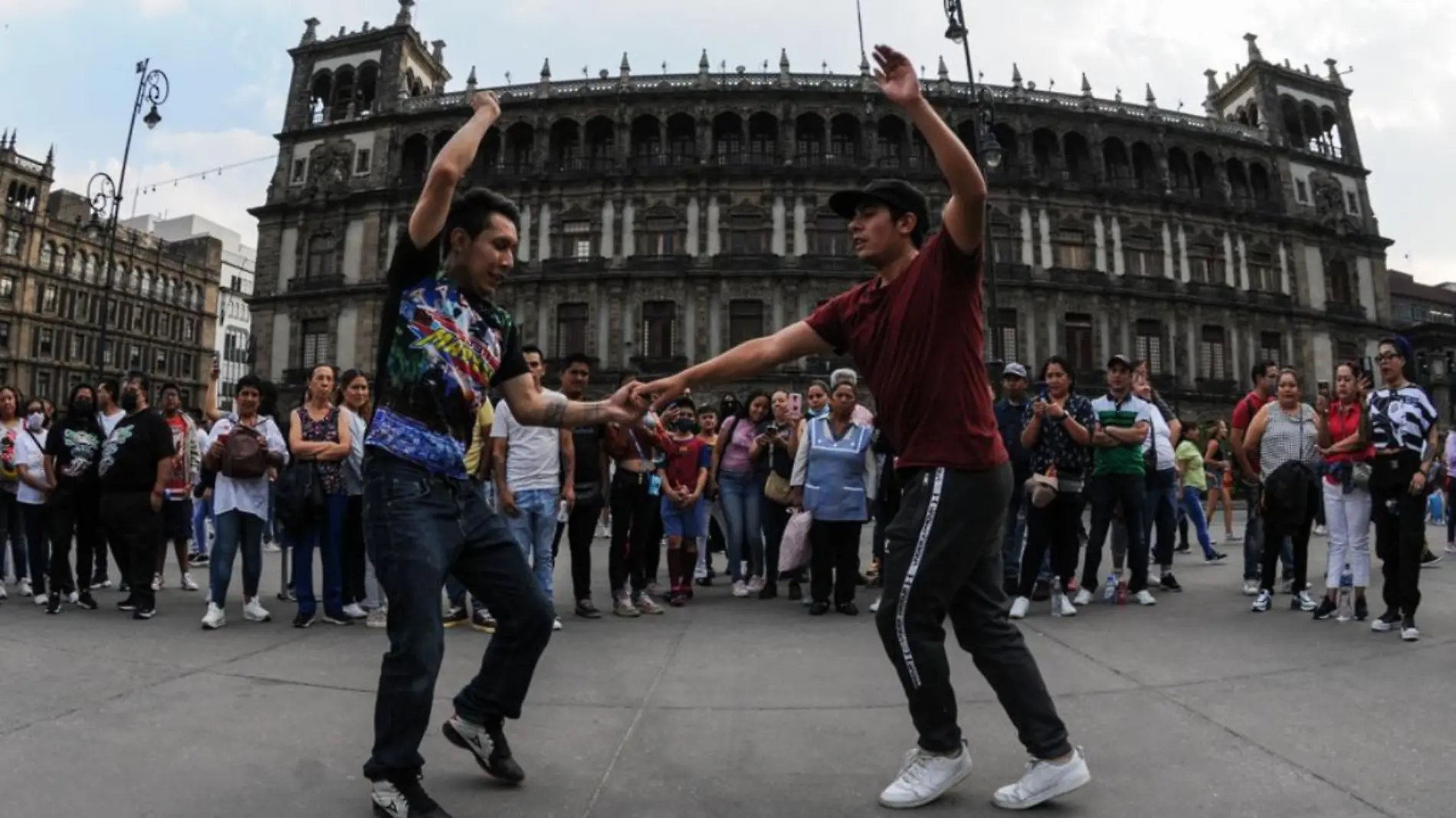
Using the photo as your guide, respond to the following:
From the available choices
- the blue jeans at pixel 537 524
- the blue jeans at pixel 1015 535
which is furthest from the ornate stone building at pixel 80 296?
the blue jeans at pixel 1015 535

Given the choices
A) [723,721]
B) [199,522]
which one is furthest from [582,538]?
[199,522]

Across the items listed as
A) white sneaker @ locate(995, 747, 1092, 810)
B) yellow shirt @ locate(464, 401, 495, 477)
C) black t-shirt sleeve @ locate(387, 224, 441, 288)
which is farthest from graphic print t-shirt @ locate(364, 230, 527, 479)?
yellow shirt @ locate(464, 401, 495, 477)

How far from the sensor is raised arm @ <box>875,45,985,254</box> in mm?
2693

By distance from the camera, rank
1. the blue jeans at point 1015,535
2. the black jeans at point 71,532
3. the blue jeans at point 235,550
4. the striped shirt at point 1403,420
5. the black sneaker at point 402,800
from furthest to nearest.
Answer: the blue jeans at point 1015,535
the black jeans at point 71,532
the blue jeans at point 235,550
the striped shirt at point 1403,420
the black sneaker at point 402,800

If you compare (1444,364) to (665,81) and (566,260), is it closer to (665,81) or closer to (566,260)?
(665,81)

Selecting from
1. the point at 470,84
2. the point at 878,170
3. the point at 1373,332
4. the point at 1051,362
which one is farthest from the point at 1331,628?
the point at 1373,332

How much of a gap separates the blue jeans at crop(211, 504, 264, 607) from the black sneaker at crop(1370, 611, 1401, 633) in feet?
25.4

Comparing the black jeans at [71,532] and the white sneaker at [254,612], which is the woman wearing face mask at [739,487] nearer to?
the white sneaker at [254,612]

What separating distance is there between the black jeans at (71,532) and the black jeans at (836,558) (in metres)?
6.12

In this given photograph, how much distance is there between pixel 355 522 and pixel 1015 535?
5.77 m

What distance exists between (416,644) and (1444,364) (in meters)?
64.2

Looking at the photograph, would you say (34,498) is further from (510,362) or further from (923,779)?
(923,779)

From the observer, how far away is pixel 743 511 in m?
8.79

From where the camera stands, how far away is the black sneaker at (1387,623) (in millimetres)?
5840
